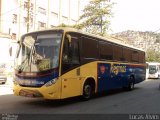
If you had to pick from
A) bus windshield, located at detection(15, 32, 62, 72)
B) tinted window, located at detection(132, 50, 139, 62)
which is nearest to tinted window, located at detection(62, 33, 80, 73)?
bus windshield, located at detection(15, 32, 62, 72)

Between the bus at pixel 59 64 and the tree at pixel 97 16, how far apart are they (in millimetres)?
20891

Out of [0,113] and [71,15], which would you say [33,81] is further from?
[71,15]

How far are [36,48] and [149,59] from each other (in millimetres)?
91879

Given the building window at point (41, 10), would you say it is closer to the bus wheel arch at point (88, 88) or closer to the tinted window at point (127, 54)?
the tinted window at point (127, 54)

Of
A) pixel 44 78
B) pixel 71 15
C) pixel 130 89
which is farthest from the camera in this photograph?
pixel 71 15

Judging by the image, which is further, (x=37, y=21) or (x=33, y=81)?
(x=37, y=21)

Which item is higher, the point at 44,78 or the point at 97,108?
the point at 44,78

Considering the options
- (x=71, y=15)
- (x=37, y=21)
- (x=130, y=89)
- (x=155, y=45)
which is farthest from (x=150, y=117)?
(x=155, y=45)

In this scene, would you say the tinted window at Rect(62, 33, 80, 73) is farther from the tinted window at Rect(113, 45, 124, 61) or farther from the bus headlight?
the tinted window at Rect(113, 45, 124, 61)

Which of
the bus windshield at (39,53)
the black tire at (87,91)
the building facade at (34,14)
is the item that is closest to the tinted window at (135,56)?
the black tire at (87,91)

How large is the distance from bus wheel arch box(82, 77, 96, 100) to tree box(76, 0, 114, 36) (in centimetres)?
2193

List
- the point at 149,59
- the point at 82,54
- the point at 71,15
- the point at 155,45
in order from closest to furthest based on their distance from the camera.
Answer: the point at 82,54
the point at 71,15
the point at 149,59
the point at 155,45

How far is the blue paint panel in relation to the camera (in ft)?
55.6

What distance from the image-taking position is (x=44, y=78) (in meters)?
12.7
